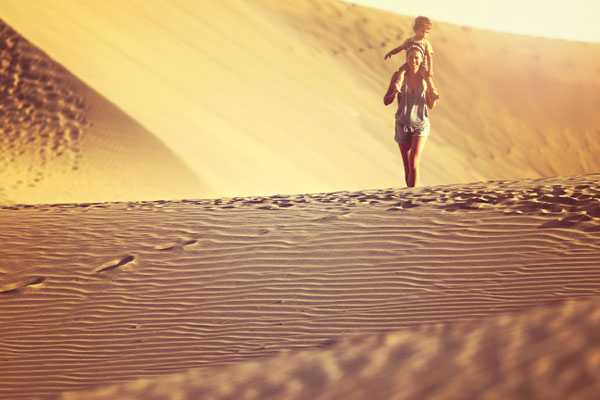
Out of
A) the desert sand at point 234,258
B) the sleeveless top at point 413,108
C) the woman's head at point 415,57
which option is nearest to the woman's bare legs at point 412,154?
the sleeveless top at point 413,108

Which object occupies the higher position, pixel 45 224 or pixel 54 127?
pixel 54 127

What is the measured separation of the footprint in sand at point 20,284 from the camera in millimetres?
5823

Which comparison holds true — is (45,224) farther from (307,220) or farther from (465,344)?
(465,344)

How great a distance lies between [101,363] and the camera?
4.57 m

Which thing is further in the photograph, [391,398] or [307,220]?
[307,220]

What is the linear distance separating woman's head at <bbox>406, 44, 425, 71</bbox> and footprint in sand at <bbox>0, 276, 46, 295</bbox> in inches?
168

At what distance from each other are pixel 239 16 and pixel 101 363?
69.3 ft

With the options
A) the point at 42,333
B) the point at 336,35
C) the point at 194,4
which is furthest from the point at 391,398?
the point at 336,35

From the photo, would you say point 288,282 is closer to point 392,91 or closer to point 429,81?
point 392,91

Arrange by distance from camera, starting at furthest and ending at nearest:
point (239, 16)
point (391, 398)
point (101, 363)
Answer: point (239, 16), point (101, 363), point (391, 398)

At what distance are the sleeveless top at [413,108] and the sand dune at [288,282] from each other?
0.82 meters

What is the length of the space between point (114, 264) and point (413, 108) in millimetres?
3621

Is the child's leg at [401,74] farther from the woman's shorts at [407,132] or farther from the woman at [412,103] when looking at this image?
the woman's shorts at [407,132]

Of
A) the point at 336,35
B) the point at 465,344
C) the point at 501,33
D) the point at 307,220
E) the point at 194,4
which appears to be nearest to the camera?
the point at 465,344
